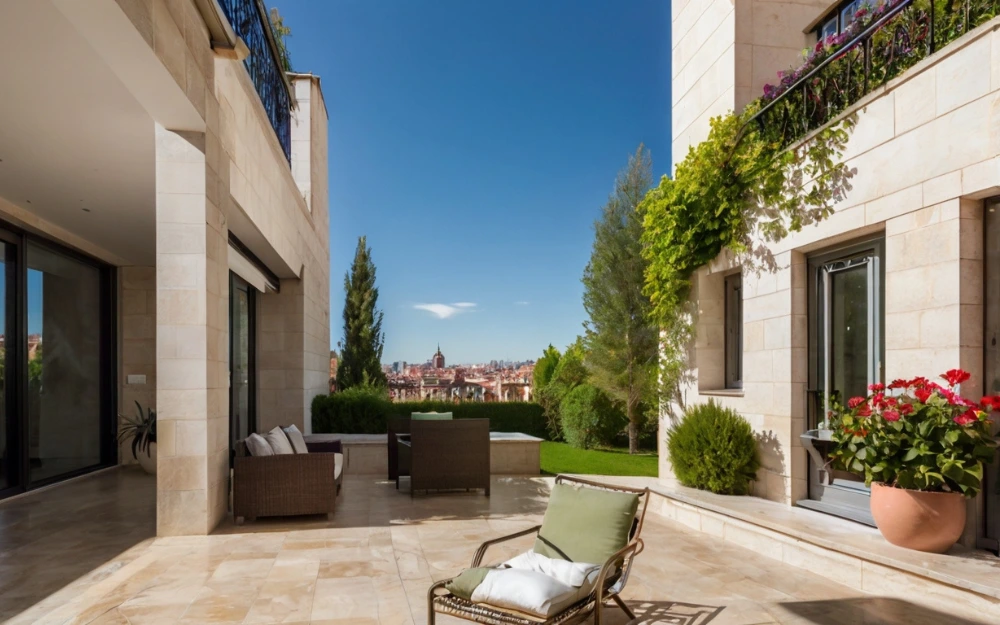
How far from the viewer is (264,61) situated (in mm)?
8461

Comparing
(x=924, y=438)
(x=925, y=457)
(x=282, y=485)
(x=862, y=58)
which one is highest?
(x=862, y=58)

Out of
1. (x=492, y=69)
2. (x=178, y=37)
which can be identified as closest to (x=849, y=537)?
(x=178, y=37)

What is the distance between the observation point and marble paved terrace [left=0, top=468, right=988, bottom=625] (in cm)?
380

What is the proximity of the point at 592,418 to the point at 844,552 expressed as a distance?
10.0m

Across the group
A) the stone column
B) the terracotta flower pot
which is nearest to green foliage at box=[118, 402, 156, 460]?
the stone column

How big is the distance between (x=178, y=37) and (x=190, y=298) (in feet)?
6.54

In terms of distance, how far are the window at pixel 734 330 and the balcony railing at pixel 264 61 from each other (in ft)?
19.2

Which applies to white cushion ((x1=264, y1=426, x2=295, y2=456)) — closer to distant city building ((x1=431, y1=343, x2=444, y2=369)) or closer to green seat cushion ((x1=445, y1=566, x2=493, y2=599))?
green seat cushion ((x1=445, y1=566, x2=493, y2=599))

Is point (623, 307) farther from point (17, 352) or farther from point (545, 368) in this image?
point (17, 352)

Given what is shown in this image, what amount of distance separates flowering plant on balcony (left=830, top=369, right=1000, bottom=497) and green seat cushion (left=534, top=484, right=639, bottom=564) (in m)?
1.83

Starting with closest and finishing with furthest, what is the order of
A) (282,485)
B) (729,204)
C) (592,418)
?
1. (282,485)
2. (729,204)
3. (592,418)

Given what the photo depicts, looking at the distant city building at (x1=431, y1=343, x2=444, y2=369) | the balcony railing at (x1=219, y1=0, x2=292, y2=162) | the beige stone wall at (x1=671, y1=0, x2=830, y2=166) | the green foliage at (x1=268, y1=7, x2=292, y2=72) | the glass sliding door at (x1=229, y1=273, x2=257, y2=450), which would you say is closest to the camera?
the balcony railing at (x1=219, y1=0, x2=292, y2=162)

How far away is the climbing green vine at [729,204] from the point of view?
228 inches

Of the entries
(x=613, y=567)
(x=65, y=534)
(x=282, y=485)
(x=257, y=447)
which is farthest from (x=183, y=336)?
(x=613, y=567)
